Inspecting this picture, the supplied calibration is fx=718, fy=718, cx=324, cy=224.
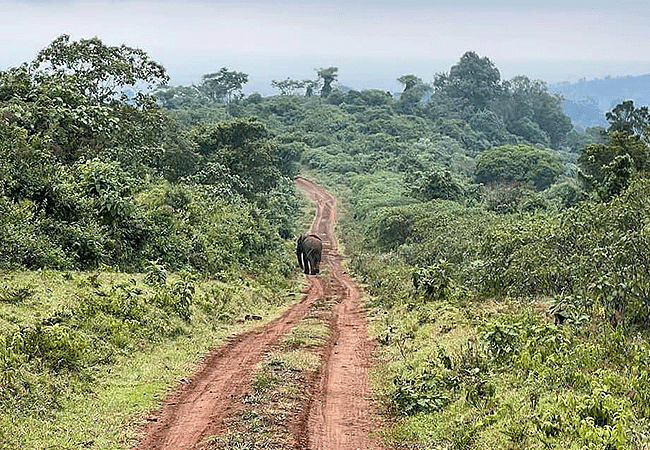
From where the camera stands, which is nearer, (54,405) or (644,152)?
(54,405)

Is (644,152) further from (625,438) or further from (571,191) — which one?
(625,438)

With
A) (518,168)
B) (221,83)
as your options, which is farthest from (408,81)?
(518,168)

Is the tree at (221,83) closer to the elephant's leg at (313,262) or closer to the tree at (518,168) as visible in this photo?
the tree at (518,168)

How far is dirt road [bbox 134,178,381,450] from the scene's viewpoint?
9617 mm

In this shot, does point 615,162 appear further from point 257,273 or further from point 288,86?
point 288,86

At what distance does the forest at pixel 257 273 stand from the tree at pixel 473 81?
62405mm

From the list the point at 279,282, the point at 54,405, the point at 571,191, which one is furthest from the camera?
the point at 571,191

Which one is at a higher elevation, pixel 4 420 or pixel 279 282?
pixel 4 420

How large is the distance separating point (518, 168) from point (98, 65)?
38890 millimetres

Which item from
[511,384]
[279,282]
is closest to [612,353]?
[511,384]

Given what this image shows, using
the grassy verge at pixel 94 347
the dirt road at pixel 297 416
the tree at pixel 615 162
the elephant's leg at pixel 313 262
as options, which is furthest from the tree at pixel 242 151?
the dirt road at pixel 297 416

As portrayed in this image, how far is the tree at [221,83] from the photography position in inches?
4259

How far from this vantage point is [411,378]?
40.2ft

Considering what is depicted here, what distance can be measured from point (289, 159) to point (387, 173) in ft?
30.2
